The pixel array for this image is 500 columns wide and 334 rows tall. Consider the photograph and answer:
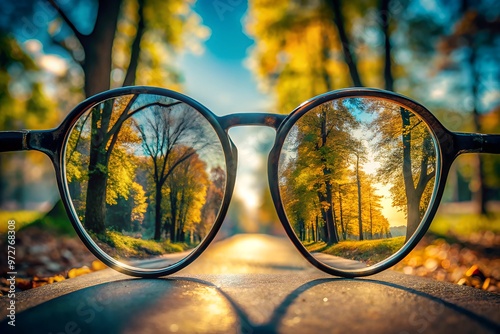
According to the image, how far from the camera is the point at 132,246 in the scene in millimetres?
973

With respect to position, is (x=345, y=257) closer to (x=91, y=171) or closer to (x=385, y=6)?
(x=91, y=171)

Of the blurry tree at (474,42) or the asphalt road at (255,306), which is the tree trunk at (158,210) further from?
the blurry tree at (474,42)

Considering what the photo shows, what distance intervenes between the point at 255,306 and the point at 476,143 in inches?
30.7

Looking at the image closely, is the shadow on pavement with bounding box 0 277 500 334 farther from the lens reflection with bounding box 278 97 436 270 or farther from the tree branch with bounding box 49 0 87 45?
the tree branch with bounding box 49 0 87 45

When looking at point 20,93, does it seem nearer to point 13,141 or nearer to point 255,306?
point 13,141

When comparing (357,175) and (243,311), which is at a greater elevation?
(357,175)

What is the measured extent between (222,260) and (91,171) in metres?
0.82

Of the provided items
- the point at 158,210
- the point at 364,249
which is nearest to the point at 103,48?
the point at 158,210

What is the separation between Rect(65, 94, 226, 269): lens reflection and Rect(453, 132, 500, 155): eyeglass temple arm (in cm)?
70

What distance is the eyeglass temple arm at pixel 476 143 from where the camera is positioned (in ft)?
2.97

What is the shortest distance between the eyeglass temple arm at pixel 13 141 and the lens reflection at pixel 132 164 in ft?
0.36

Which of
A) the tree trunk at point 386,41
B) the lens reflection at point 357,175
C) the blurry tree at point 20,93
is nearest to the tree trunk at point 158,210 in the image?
the lens reflection at point 357,175

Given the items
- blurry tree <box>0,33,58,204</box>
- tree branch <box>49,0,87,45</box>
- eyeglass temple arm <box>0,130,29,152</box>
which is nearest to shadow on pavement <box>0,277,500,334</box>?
eyeglass temple arm <box>0,130,29,152</box>

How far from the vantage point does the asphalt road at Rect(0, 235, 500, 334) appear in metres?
0.55
